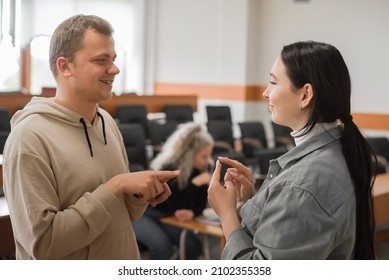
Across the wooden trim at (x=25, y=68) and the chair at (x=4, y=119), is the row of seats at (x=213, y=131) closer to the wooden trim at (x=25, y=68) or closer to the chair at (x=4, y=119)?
the chair at (x=4, y=119)

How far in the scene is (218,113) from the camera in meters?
7.26

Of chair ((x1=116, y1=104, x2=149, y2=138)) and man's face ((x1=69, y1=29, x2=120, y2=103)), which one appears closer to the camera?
man's face ((x1=69, y1=29, x2=120, y2=103))

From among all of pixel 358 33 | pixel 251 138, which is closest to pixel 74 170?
pixel 251 138

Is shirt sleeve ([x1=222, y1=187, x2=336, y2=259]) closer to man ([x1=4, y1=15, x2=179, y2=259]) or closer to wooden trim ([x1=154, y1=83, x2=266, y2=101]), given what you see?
man ([x1=4, y1=15, x2=179, y2=259])

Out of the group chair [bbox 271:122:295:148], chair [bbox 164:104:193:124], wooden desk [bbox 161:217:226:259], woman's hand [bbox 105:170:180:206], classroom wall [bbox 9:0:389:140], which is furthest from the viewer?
classroom wall [bbox 9:0:389:140]

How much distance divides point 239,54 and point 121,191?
7547 millimetres

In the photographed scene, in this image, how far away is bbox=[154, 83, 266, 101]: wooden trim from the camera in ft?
29.1

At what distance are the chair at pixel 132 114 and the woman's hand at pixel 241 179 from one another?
478 cm

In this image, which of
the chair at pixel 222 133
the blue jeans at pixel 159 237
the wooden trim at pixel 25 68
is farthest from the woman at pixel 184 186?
the wooden trim at pixel 25 68

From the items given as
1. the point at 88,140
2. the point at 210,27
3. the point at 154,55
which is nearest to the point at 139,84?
the point at 154,55

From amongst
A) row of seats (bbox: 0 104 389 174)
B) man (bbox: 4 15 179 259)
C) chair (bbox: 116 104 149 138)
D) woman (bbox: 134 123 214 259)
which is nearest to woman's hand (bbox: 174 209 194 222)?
woman (bbox: 134 123 214 259)

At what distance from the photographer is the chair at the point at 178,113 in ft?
22.7

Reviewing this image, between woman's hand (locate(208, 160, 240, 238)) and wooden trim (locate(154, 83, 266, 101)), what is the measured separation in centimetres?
727
